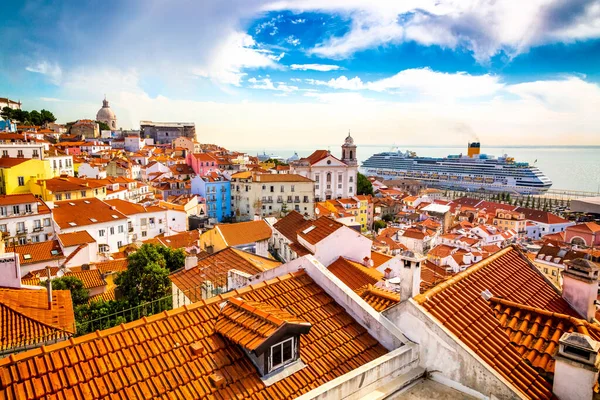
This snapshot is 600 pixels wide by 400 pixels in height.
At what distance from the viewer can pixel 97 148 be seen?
68.7 m

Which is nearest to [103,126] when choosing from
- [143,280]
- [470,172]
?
[143,280]

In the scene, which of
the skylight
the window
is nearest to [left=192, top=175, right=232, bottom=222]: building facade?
the skylight

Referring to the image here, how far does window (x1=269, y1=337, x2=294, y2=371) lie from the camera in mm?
4066

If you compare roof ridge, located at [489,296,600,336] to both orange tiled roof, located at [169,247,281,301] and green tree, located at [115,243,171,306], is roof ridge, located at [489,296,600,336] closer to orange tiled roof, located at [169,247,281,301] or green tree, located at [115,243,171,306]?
orange tiled roof, located at [169,247,281,301]

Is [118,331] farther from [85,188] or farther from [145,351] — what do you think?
[85,188]

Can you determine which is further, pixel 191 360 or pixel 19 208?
pixel 19 208

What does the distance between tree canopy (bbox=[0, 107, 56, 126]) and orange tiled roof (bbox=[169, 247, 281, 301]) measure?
72816mm

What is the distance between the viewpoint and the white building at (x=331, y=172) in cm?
6016

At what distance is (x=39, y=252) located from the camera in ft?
72.2

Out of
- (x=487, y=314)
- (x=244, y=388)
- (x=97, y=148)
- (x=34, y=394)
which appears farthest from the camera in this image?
(x=97, y=148)

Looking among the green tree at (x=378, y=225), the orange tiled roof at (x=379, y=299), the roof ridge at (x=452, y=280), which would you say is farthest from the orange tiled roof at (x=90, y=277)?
the green tree at (x=378, y=225)

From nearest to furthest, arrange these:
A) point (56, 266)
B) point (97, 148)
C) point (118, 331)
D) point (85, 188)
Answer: point (118, 331) → point (56, 266) → point (85, 188) → point (97, 148)

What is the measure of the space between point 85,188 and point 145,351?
34.7 metres

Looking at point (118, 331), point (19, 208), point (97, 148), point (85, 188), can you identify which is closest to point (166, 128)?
point (97, 148)
